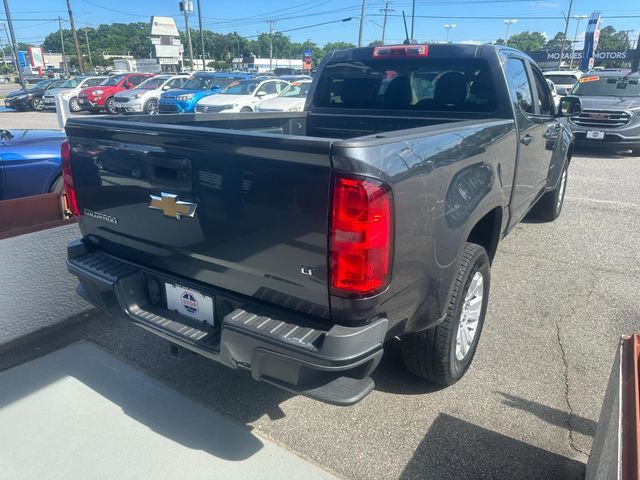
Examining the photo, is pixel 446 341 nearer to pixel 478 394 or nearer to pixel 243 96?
pixel 478 394

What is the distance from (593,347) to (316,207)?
2.64 metres

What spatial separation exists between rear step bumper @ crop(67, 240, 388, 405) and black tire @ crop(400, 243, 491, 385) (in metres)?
0.67

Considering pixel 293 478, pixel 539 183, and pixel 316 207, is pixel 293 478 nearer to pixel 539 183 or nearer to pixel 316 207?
pixel 316 207

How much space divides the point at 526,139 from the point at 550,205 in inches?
106

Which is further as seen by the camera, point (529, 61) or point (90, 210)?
point (529, 61)

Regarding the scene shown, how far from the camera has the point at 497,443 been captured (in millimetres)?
2598

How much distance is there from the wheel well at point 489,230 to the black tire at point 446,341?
14.6 inches

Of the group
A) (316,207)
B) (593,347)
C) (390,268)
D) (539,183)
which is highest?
(316,207)

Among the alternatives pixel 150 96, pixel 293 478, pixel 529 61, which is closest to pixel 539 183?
pixel 529 61

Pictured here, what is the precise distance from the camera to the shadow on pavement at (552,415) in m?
2.73

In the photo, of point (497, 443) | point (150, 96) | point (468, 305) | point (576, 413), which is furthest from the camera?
point (150, 96)

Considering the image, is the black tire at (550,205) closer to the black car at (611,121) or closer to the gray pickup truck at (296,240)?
the gray pickup truck at (296,240)

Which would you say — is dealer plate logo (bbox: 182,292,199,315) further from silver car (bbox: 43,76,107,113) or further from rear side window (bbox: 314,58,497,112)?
silver car (bbox: 43,76,107,113)

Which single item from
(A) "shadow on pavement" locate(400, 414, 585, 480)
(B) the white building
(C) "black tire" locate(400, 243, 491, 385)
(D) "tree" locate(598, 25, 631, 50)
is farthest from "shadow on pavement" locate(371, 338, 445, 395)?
(D) "tree" locate(598, 25, 631, 50)
